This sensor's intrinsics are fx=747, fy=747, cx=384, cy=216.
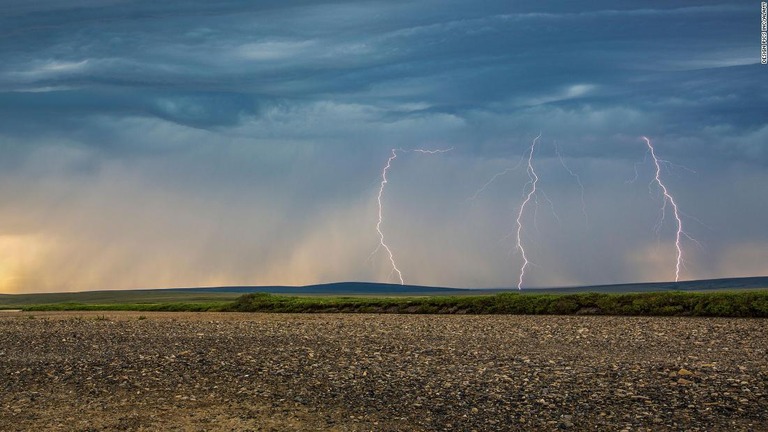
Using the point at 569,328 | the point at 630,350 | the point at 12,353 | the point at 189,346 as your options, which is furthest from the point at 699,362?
the point at 12,353

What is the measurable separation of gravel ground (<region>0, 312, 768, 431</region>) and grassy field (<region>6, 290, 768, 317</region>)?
10.4 metres

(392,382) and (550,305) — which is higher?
(550,305)

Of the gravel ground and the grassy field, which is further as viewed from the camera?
the grassy field

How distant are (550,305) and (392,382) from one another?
2769 centimetres

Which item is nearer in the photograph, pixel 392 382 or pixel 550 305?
pixel 392 382

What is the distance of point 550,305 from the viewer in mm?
43562

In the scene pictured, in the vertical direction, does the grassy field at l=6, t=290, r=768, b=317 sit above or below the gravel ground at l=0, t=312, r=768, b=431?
above

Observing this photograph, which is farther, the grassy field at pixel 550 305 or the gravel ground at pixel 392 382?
the grassy field at pixel 550 305

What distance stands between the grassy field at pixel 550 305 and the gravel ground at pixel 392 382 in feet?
34.2

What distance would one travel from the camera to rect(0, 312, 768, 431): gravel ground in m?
14.5

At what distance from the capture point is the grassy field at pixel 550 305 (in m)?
39.0

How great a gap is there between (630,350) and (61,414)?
1694 centimetres

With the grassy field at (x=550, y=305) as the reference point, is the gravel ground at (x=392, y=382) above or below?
below

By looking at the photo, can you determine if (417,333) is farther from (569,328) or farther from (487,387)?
(487,387)
